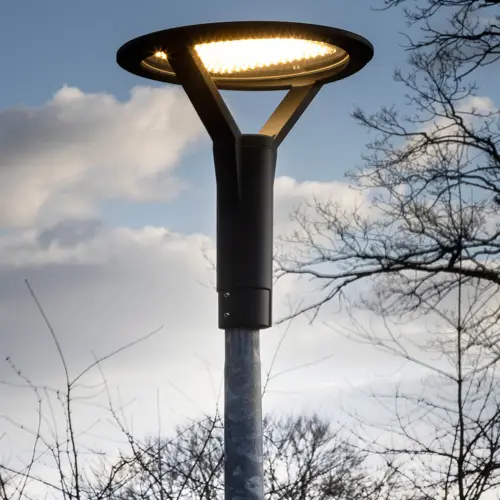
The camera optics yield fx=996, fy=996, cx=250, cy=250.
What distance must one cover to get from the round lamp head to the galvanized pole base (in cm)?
117

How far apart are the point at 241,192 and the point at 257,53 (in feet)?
2.26

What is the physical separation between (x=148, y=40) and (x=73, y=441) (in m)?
1.93

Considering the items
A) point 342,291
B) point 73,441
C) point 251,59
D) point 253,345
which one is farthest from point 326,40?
point 342,291

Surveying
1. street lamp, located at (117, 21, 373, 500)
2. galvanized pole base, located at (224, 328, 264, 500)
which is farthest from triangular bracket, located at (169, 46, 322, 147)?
galvanized pole base, located at (224, 328, 264, 500)

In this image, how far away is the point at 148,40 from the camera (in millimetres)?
4109

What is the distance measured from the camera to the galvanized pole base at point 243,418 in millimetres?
3857

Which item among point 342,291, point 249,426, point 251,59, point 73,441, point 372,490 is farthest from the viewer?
point 342,291

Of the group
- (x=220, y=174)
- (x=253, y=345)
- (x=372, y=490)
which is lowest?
(x=372, y=490)

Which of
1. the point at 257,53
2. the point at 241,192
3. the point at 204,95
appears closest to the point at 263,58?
the point at 257,53

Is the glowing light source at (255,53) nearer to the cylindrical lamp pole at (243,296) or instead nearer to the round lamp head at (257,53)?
the round lamp head at (257,53)

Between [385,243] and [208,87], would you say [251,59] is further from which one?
[385,243]

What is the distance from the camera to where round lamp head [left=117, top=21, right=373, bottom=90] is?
3.90 m

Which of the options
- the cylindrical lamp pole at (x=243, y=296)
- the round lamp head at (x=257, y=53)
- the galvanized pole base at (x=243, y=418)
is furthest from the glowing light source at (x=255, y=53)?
the galvanized pole base at (x=243, y=418)

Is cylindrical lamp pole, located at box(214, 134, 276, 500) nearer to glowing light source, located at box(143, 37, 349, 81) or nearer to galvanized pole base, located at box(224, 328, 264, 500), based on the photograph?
galvanized pole base, located at box(224, 328, 264, 500)
